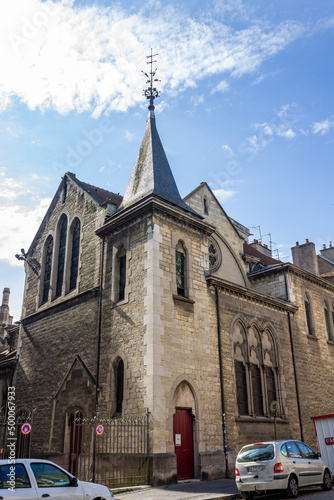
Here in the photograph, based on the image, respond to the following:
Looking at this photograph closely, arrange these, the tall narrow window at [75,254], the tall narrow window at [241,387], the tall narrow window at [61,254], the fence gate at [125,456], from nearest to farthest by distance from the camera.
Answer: the fence gate at [125,456], the tall narrow window at [241,387], the tall narrow window at [75,254], the tall narrow window at [61,254]

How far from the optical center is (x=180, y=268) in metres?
17.0

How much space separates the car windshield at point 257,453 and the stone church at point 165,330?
2.80 m

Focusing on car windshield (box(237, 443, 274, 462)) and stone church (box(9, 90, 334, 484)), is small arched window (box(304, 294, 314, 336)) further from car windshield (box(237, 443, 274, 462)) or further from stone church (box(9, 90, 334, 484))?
car windshield (box(237, 443, 274, 462))

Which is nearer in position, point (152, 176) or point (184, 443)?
point (184, 443)

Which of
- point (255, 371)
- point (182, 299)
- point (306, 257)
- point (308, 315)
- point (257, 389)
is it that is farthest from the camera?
point (306, 257)

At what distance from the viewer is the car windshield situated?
36.7 feet

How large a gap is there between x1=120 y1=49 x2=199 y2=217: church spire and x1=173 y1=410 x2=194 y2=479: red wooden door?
7409mm

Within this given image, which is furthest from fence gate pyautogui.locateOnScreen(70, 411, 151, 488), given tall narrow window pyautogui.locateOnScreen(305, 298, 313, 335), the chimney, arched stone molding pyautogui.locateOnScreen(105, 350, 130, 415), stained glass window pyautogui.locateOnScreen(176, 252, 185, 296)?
the chimney

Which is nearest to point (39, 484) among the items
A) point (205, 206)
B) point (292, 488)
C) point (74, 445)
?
point (292, 488)

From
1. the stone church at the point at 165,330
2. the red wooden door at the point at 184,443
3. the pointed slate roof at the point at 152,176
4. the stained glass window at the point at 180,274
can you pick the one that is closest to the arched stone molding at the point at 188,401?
the stone church at the point at 165,330

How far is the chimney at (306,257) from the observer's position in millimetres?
28109

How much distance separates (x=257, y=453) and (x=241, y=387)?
6.27 m

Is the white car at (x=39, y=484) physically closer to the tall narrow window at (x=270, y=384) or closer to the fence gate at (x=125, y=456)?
the fence gate at (x=125, y=456)

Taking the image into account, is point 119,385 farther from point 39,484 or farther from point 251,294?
point 39,484
